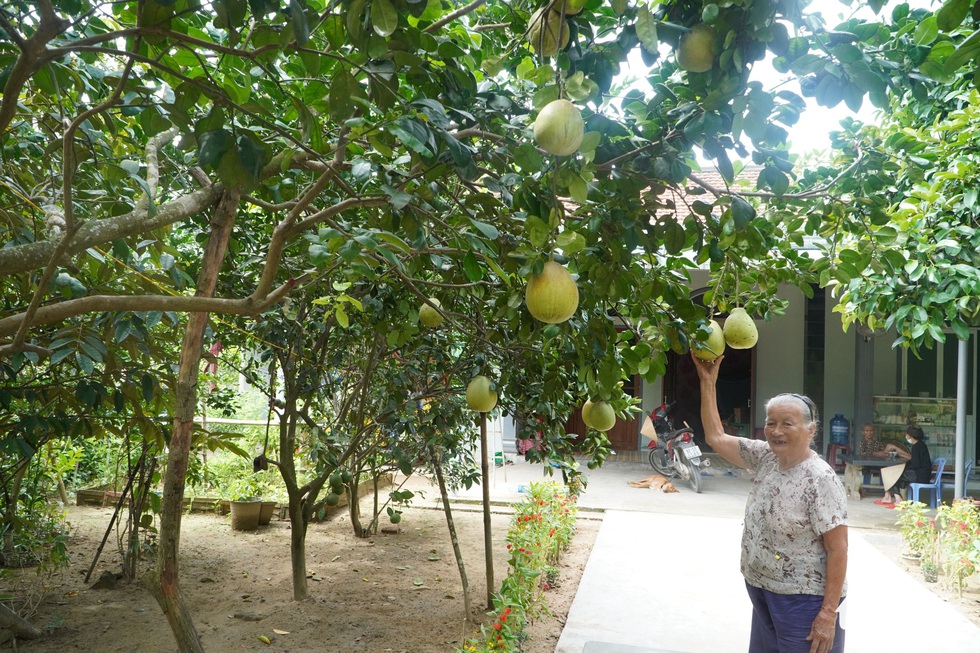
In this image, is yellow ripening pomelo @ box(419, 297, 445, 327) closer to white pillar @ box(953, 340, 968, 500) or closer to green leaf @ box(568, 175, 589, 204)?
green leaf @ box(568, 175, 589, 204)

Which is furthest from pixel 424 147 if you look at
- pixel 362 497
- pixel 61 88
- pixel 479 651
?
Result: pixel 362 497

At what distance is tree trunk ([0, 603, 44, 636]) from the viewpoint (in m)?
3.58

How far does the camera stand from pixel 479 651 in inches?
129

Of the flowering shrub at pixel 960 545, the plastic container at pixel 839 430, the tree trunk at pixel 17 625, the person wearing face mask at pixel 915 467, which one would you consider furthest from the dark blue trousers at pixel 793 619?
the plastic container at pixel 839 430

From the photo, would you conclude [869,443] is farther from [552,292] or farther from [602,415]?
[552,292]

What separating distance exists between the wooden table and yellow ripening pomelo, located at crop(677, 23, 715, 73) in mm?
8831

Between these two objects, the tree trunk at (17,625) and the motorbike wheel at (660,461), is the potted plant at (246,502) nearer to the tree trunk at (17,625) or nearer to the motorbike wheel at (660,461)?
the tree trunk at (17,625)

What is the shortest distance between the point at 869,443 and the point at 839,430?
61 centimetres

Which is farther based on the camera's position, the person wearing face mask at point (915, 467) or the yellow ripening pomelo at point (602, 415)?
the person wearing face mask at point (915, 467)

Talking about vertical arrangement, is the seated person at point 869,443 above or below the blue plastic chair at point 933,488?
above

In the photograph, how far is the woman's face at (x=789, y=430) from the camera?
2617 millimetres

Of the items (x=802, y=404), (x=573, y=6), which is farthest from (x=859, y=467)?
(x=573, y=6)

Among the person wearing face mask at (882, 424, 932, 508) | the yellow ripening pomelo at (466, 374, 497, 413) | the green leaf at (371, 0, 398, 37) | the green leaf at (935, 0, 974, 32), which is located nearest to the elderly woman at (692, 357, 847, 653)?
the yellow ripening pomelo at (466, 374, 497, 413)

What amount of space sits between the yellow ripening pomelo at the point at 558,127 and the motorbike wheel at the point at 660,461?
8.98 m
